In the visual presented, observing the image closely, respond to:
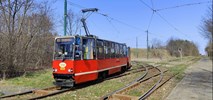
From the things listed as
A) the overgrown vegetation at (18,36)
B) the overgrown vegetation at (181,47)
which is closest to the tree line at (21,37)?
the overgrown vegetation at (18,36)

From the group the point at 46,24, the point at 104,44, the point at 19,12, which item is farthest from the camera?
the point at 46,24

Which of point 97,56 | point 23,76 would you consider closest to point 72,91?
point 97,56

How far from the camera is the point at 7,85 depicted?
15250 millimetres

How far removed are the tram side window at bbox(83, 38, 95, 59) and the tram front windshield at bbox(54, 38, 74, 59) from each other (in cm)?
89

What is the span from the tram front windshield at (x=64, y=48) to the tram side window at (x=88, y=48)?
89 cm

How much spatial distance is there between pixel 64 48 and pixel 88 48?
1422mm

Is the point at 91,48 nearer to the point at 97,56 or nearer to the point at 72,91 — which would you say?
the point at 97,56

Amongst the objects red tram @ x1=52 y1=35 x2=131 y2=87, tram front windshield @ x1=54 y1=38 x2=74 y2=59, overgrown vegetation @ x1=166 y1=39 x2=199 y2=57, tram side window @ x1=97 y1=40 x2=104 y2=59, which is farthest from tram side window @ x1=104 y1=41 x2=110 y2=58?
overgrown vegetation @ x1=166 y1=39 x2=199 y2=57

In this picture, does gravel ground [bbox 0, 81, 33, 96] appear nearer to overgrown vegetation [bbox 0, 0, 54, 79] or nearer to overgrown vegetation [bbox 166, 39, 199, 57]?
overgrown vegetation [bbox 0, 0, 54, 79]

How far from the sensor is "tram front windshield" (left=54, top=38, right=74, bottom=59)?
14.1 metres

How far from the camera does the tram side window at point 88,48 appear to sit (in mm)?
14859

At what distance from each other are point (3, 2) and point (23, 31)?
3.27m

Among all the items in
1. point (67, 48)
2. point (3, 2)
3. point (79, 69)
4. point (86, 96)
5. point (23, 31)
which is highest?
point (3, 2)

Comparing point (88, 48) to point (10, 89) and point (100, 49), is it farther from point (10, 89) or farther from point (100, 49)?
point (10, 89)
